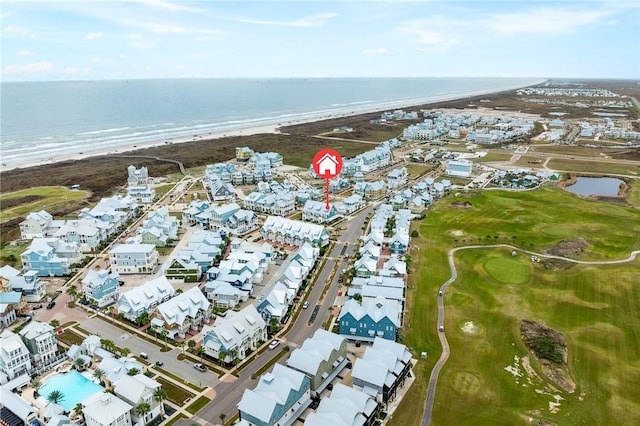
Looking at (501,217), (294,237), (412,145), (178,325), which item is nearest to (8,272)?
(178,325)

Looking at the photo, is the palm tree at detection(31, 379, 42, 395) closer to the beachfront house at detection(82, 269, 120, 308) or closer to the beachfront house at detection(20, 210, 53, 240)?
the beachfront house at detection(82, 269, 120, 308)

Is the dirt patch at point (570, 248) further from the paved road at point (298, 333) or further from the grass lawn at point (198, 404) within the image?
the grass lawn at point (198, 404)

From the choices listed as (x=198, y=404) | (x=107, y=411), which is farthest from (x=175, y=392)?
(x=107, y=411)

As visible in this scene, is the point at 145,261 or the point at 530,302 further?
the point at 145,261

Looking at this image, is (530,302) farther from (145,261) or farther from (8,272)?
(8,272)

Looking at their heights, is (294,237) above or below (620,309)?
above

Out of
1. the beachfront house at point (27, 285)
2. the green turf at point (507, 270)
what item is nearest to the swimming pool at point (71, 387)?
the beachfront house at point (27, 285)
